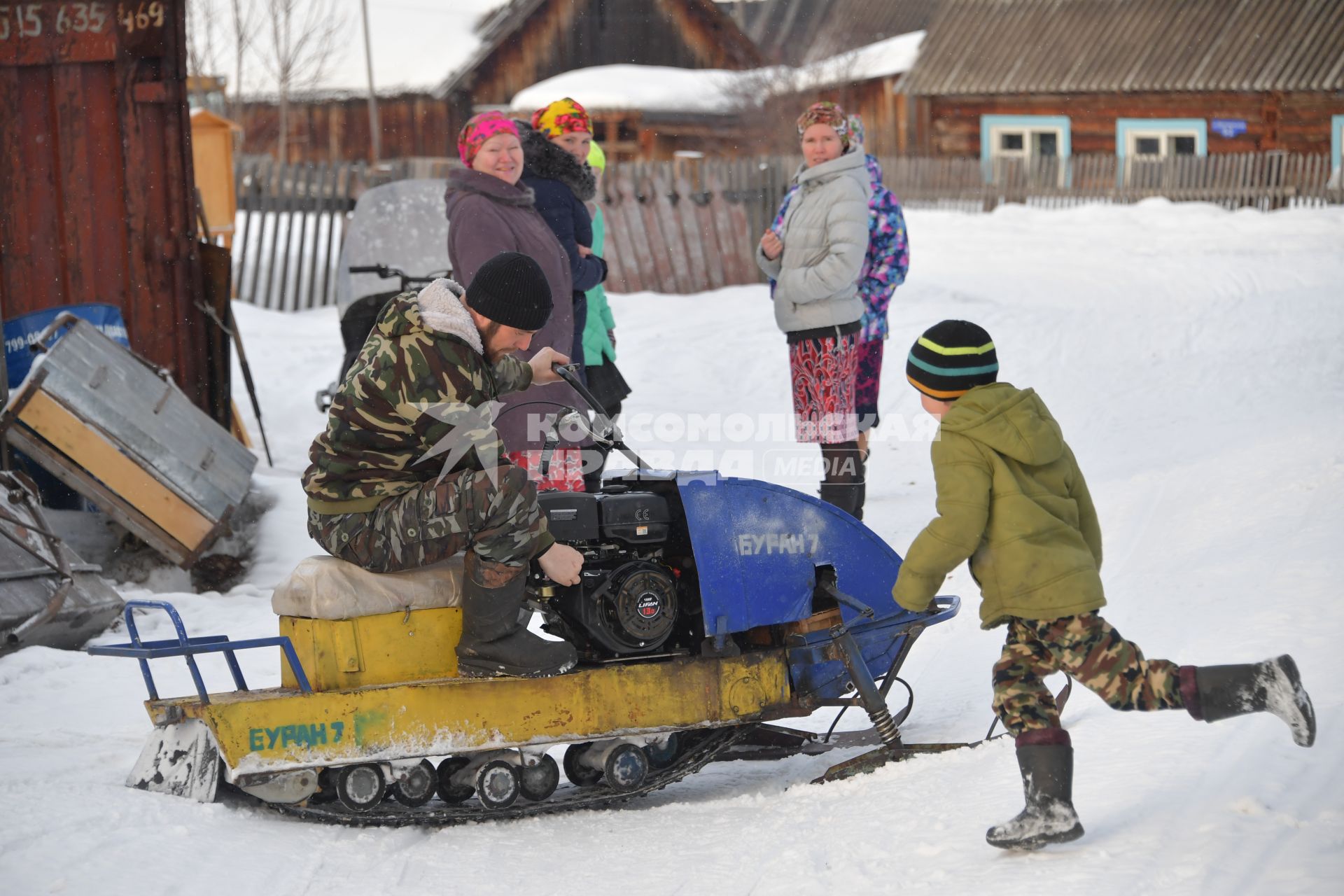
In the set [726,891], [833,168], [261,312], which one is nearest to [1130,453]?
[833,168]

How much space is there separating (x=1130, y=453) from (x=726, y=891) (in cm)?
562

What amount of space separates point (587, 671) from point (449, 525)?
64 centimetres

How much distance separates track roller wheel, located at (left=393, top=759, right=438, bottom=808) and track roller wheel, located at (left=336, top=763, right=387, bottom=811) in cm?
8

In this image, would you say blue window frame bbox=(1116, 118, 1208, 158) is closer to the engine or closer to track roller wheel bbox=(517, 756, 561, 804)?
the engine

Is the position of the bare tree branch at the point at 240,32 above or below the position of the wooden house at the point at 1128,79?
above

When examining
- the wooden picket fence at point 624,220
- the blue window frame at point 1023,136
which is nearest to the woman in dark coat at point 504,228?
the wooden picket fence at point 624,220

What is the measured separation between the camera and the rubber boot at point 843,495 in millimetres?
6355

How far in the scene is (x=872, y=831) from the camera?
3.59 metres

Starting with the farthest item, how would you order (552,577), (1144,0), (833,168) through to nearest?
(1144,0), (833,168), (552,577)

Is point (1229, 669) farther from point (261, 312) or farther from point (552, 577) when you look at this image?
point (261, 312)

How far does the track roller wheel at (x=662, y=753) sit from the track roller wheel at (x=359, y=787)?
2.83ft

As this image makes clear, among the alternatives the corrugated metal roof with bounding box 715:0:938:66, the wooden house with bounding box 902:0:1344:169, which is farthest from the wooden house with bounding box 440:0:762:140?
the wooden house with bounding box 902:0:1344:169

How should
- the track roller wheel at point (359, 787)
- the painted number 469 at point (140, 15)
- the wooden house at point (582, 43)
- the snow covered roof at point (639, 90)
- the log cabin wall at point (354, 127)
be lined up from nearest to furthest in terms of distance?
the track roller wheel at point (359, 787), the painted number 469 at point (140, 15), the snow covered roof at point (639, 90), the wooden house at point (582, 43), the log cabin wall at point (354, 127)

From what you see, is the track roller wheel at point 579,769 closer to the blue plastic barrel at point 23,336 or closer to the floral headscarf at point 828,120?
the floral headscarf at point 828,120
